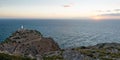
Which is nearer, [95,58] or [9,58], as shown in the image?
[9,58]

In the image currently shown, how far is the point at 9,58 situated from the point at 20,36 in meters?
36.4

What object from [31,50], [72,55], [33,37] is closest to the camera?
[72,55]

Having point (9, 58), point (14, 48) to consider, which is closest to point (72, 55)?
point (9, 58)

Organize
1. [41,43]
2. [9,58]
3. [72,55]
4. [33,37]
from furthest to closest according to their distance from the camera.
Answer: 1. [33,37]
2. [41,43]
3. [72,55]
4. [9,58]

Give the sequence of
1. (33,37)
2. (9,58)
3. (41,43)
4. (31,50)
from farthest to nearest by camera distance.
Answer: (33,37)
(41,43)
(31,50)
(9,58)

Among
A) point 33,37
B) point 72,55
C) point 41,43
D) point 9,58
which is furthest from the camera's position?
point 33,37

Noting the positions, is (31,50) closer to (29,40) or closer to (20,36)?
(29,40)

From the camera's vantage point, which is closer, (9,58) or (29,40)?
(9,58)

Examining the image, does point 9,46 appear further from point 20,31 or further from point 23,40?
point 20,31

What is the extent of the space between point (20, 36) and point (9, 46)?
7379mm

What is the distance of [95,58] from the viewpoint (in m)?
44.9

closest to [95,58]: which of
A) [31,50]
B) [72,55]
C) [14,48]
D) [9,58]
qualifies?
[72,55]

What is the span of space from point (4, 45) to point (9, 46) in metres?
1.60

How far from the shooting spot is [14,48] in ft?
228
